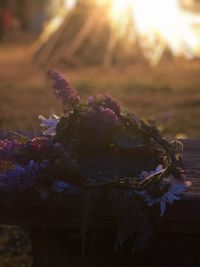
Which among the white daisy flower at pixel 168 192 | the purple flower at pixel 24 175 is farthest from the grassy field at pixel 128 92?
the purple flower at pixel 24 175

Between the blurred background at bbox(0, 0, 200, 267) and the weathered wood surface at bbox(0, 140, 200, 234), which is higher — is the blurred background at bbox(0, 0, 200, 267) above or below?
above

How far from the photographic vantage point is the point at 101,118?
316cm

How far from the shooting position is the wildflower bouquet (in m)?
2.90

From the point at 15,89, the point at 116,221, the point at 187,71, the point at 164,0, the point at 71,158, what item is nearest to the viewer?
the point at 116,221

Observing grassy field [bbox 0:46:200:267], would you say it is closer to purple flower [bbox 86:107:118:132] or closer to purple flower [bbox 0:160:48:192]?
purple flower [bbox 86:107:118:132]

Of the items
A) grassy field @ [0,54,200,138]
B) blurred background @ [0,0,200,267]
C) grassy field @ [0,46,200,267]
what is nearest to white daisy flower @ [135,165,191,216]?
grassy field @ [0,46,200,267]

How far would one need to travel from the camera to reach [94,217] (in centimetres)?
294

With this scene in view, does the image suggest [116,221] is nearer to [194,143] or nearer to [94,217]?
[94,217]

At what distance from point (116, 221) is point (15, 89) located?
316 inches

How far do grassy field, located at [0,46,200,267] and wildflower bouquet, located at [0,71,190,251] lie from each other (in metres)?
3.43

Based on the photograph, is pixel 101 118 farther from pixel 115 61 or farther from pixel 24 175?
pixel 115 61

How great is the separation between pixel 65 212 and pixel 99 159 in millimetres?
390

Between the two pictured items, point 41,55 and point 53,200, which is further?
point 41,55

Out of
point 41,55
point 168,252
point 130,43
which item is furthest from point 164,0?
point 168,252
